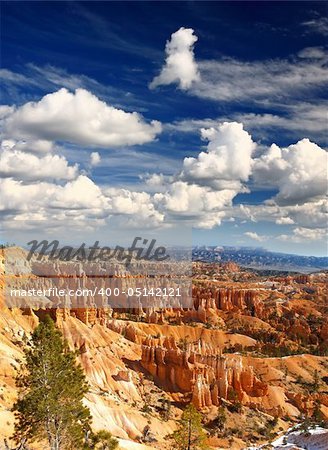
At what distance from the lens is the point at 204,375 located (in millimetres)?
65375

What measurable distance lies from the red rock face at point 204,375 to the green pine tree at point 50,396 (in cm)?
4010

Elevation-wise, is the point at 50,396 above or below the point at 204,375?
above

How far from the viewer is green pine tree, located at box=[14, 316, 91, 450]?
22.5 m

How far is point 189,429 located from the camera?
36375mm

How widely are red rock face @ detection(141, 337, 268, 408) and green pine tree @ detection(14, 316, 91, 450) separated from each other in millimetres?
40099

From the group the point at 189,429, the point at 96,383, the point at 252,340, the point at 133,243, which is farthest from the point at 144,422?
the point at 252,340

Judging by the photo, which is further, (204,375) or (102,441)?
(204,375)

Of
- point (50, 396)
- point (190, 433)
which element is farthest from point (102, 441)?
point (50, 396)

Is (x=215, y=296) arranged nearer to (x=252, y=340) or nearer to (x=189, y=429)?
(x=252, y=340)

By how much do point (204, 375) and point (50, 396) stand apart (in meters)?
46.6

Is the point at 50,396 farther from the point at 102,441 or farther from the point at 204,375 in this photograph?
the point at 204,375

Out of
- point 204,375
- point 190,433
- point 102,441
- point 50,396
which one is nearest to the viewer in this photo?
point 50,396

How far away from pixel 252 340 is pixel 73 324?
50.3 m

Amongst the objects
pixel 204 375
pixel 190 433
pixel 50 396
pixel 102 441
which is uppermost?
pixel 50 396
